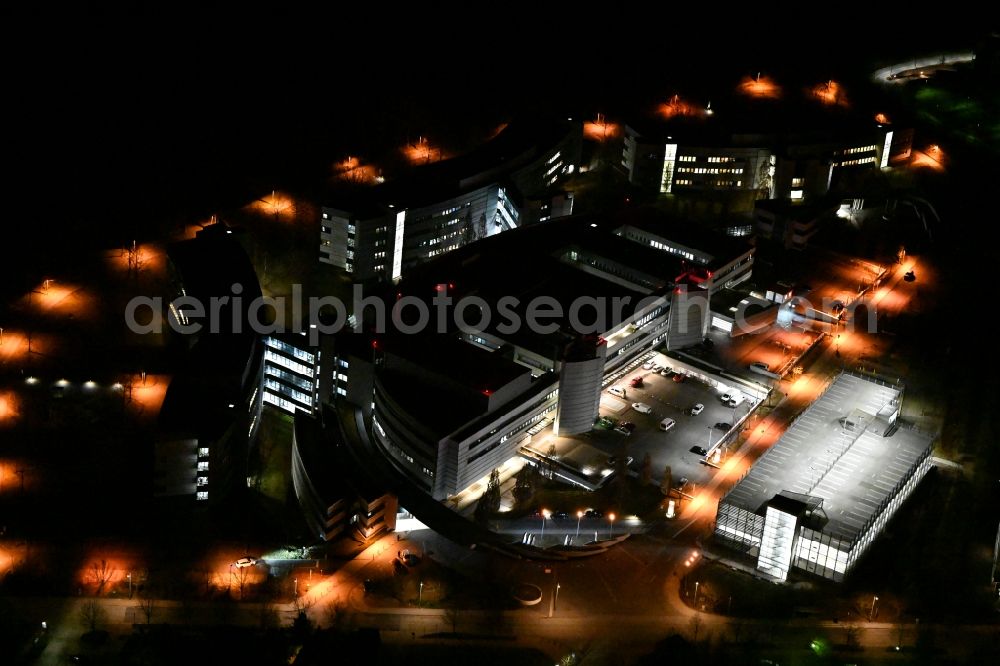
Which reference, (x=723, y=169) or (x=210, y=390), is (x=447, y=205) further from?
(x=210, y=390)

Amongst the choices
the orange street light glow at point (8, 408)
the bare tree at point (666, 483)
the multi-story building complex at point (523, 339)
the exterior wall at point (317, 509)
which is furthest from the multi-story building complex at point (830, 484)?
the orange street light glow at point (8, 408)

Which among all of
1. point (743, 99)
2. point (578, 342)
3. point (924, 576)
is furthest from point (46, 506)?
point (743, 99)

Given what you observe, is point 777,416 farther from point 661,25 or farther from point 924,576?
point 661,25

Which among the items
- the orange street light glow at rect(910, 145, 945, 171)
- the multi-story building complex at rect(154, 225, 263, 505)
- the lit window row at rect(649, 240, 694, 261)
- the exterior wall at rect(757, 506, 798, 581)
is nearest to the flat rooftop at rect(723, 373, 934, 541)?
the exterior wall at rect(757, 506, 798, 581)

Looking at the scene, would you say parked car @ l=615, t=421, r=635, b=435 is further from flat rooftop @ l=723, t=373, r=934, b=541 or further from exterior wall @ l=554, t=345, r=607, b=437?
flat rooftop @ l=723, t=373, r=934, b=541

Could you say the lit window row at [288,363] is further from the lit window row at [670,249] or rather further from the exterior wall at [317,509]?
the lit window row at [670,249]

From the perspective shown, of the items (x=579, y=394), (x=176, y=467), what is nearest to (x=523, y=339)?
(x=579, y=394)

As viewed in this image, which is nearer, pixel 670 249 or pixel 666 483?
Result: pixel 666 483
